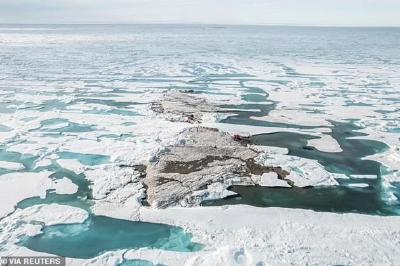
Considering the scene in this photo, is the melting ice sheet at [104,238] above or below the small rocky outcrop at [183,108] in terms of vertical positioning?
above

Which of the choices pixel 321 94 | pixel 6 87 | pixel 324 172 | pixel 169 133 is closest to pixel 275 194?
pixel 324 172

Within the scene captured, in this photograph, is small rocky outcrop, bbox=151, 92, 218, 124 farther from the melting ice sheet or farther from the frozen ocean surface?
the melting ice sheet

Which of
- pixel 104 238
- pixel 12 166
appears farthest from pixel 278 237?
pixel 12 166

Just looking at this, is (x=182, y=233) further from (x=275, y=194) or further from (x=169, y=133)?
(x=169, y=133)

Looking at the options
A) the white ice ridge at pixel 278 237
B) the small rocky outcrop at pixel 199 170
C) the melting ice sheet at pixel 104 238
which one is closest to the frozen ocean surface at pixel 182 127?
the melting ice sheet at pixel 104 238

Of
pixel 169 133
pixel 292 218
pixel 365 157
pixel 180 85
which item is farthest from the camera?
pixel 180 85

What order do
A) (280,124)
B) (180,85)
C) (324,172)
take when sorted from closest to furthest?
(324,172), (280,124), (180,85)

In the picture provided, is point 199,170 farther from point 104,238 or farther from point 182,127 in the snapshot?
point 182,127

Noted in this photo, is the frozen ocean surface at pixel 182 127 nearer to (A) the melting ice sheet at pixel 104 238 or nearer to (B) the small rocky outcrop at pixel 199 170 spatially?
(A) the melting ice sheet at pixel 104 238

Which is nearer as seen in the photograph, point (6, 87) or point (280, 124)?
point (280, 124)

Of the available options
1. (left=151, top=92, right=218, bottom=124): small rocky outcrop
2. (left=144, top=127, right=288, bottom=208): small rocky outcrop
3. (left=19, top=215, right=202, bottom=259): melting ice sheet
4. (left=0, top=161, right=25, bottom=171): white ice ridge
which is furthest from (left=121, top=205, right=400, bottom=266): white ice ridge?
(left=151, top=92, right=218, bottom=124): small rocky outcrop

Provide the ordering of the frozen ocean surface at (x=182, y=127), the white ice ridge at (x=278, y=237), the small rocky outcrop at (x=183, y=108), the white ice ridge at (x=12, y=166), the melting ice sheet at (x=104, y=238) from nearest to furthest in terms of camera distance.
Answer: the white ice ridge at (x=278, y=237) → the melting ice sheet at (x=104, y=238) → the frozen ocean surface at (x=182, y=127) → the white ice ridge at (x=12, y=166) → the small rocky outcrop at (x=183, y=108)
